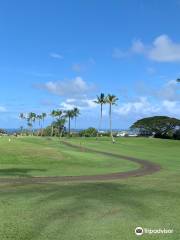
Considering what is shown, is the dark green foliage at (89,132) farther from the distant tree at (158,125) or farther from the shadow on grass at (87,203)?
the shadow on grass at (87,203)

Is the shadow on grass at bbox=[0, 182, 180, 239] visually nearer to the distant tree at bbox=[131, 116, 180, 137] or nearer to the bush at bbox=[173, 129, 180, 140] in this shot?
the bush at bbox=[173, 129, 180, 140]

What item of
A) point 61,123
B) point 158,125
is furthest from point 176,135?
point 61,123

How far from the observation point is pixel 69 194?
1686 cm

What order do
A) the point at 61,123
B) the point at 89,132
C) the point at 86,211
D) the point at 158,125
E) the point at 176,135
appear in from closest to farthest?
the point at 86,211, the point at 176,135, the point at 158,125, the point at 89,132, the point at 61,123

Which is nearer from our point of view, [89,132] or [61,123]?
[89,132]

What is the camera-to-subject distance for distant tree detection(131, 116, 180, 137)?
136 metres

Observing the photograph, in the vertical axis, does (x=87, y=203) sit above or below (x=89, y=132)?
below

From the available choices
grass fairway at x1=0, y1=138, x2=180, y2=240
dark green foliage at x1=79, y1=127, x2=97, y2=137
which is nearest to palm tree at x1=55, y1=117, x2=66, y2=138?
dark green foliage at x1=79, y1=127, x2=97, y2=137

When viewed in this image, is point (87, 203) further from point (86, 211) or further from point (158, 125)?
point (158, 125)

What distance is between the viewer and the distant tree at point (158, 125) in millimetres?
136000

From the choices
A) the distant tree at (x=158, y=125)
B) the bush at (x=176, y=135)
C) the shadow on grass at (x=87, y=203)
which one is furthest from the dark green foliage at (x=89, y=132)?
the shadow on grass at (x=87, y=203)

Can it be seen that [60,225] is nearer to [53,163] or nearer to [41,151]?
[53,163]

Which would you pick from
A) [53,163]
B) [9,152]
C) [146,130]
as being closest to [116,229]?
[53,163]

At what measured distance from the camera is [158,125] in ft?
459
